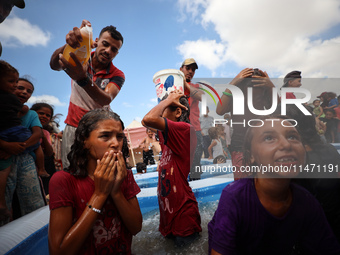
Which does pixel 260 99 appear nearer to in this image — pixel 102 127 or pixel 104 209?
pixel 102 127

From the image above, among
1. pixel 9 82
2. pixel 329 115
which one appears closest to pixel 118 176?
pixel 329 115

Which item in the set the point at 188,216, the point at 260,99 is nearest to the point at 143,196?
the point at 188,216

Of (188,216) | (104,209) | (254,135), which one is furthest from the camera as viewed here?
(188,216)

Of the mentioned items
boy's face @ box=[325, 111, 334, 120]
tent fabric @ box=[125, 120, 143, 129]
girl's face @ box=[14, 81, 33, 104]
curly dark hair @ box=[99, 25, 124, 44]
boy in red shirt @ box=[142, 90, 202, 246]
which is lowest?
boy in red shirt @ box=[142, 90, 202, 246]

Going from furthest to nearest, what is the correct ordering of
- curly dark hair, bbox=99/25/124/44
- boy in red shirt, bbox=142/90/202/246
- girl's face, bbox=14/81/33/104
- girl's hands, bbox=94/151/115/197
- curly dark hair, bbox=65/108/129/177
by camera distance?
1. girl's face, bbox=14/81/33/104
2. curly dark hair, bbox=99/25/124/44
3. boy in red shirt, bbox=142/90/202/246
4. curly dark hair, bbox=65/108/129/177
5. girl's hands, bbox=94/151/115/197

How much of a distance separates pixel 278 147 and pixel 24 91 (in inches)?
123

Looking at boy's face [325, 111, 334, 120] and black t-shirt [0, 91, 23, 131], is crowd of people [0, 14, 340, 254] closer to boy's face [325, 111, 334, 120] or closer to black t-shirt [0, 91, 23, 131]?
boy's face [325, 111, 334, 120]

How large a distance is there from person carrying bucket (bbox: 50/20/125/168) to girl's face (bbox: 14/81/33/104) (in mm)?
793

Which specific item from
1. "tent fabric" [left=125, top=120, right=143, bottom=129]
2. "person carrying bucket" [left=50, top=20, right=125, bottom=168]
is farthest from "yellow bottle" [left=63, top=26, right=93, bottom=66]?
"tent fabric" [left=125, top=120, right=143, bottom=129]

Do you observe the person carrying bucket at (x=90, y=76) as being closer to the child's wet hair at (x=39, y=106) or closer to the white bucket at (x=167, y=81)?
the white bucket at (x=167, y=81)

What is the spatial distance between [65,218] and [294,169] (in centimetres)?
132

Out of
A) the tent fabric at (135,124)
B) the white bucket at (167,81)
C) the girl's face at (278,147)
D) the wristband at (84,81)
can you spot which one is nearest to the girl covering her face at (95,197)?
the wristband at (84,81)

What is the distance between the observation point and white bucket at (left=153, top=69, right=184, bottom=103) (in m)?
2.54

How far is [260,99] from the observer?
4.74ft
